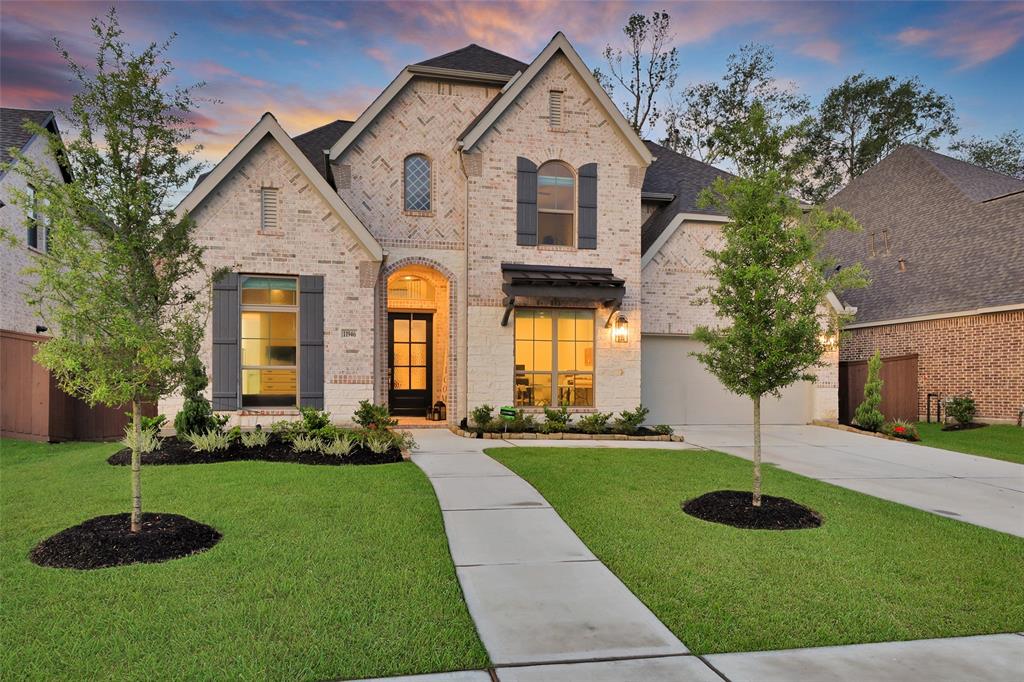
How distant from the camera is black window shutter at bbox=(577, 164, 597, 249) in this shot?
554 inches

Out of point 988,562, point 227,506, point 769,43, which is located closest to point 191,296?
point 227,506

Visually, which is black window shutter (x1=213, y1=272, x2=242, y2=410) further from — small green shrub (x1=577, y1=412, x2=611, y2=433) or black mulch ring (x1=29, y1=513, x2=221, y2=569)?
small green shrub (x1=577, y1=412, x2=611, y2=433)

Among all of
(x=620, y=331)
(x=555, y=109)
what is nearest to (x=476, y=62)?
(x=555, y=109)

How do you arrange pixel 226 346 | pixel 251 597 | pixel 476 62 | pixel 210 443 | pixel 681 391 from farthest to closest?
pixel 681 391, pixel 476 62, pixel 226 346, pixel 210 443, pixel 251 597

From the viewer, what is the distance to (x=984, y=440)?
1349 centimetres

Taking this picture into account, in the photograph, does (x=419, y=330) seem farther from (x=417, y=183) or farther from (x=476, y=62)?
(x=476, y=62)

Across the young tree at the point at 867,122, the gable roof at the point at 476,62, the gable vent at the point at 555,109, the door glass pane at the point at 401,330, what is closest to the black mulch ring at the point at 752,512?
the gable vent at the point at 555,109

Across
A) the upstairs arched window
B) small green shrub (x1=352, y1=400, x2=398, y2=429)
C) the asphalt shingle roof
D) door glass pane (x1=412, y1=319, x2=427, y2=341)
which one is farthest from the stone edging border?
the asphalt shingle roof

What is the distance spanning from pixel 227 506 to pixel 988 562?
24.1 ft

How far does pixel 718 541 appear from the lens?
18.5 feet

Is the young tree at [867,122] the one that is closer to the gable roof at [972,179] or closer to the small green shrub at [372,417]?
the gable roof at [972,179]

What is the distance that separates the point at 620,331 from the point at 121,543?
35.7 ft

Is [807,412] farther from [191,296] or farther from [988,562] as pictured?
[191,296]

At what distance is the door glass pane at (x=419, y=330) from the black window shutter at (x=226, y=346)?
4788mm
